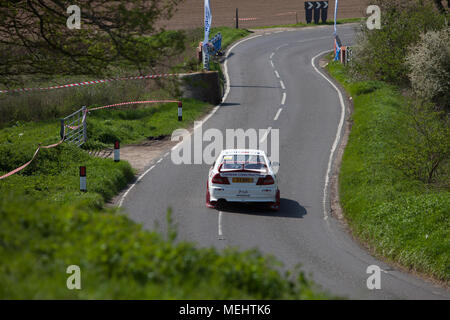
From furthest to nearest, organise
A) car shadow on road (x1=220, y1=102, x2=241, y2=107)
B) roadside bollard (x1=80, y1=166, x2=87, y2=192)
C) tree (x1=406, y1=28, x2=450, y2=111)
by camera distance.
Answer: tree (x1=406, y1=28, x2=450, y2=111), car shadow on road (x1=220, y1=102, x2=241, y2=107), roadside bollard (x1=80, y1=166, x2=87, y2=192)

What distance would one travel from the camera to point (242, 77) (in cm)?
3819

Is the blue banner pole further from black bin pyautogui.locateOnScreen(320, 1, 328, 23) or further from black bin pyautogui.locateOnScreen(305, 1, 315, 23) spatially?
black bin pyautogui.locateOnScreen(320, 1, 328, 23)

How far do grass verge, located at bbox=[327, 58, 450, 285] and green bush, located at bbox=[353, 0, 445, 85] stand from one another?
26.2 feet

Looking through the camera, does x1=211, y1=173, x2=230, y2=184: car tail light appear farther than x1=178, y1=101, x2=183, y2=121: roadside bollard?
No

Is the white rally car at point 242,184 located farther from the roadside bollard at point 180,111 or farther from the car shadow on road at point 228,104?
the car shadow on road at point 228,104

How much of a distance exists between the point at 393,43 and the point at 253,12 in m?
34.8

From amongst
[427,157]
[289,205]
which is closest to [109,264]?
[289,205]

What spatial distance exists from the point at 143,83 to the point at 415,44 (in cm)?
1437

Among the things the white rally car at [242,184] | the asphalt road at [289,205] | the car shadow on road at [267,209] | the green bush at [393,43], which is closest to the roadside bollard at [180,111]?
the asphalt road at [289,205]

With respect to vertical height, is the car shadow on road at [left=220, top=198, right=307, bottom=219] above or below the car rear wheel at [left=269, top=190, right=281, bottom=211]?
below

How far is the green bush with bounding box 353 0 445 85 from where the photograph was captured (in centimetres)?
3397

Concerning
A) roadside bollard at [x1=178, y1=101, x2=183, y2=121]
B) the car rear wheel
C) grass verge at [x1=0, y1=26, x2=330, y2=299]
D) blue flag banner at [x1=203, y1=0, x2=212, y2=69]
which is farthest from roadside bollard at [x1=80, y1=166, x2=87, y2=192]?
blue flag banner at [x1=203, y1=0, x2=212, y2=69]

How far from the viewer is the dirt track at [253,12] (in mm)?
61594

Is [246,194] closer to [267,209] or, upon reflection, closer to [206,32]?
[267,209]
